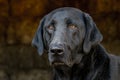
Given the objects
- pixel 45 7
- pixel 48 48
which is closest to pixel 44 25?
pixel 48 48

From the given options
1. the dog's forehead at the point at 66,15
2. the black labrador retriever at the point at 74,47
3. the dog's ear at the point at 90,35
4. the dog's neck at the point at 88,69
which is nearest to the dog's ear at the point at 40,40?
the black labrador retriever at the point at 74,47

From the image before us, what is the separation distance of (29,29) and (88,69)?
423 centimetres

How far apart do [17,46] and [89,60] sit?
448 centimetres

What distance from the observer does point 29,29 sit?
1325 cm

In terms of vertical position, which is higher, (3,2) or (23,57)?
(3,2)

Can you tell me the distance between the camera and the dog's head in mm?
8633

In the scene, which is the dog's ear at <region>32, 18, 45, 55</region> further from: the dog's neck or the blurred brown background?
the blurred brown background

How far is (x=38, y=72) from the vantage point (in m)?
13.5

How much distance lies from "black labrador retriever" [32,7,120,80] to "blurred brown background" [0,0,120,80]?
370 centimetres

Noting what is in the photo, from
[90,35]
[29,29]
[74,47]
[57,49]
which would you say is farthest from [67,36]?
Result: [29,29]

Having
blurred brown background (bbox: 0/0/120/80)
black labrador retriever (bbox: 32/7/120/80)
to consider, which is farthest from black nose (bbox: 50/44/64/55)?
blurred brown background (bbox: 0/0/120/80)

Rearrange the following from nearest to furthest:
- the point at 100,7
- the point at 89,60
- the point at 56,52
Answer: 1. the point at 56,52
2. the point at 89,60
3. the point at 100,7

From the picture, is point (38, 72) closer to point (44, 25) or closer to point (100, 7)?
point (100, 7)

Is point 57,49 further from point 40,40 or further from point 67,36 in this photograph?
point 40,40
